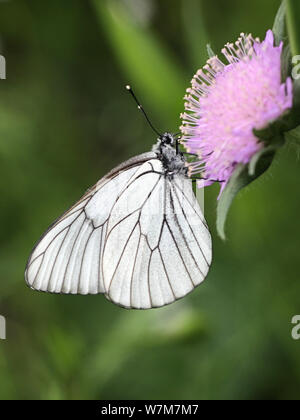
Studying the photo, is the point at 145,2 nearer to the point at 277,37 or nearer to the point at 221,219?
the point at 277,37

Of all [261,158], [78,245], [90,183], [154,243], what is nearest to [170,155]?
[154,243]

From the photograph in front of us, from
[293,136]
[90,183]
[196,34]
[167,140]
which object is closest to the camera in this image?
[293,136]

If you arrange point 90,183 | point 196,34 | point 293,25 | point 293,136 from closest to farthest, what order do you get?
1. point 293,25
2. point 293,136
3. point 196,34
4. point 90,183

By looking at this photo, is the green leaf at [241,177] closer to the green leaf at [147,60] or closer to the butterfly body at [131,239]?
the butterfly body at [131,239]

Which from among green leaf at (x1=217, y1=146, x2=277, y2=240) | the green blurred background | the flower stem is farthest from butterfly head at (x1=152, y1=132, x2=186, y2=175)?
the flower stem

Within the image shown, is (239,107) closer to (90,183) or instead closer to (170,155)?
(170,155)

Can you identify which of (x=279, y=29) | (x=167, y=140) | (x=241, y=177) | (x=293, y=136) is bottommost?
(x=241, y=177)

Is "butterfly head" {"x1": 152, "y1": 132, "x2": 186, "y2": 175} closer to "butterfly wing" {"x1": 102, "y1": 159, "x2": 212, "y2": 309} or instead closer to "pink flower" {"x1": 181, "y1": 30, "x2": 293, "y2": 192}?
"butterfly wing" {"x1": 102, "y1": 159, "x2": 212, "y2": 309}
